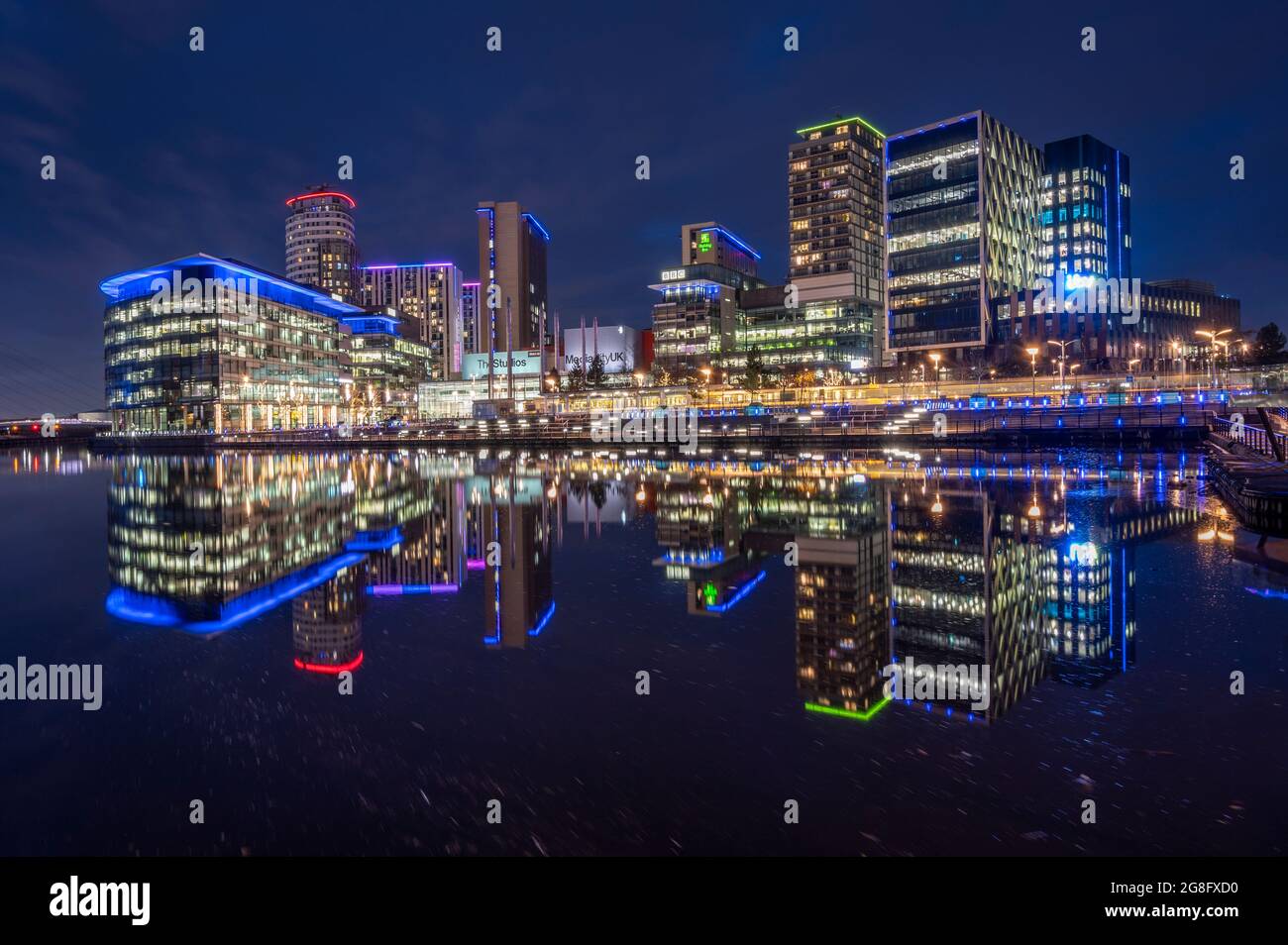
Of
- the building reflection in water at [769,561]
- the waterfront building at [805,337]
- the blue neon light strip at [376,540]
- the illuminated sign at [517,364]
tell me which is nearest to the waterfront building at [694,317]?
the waterfront building at [805,337]

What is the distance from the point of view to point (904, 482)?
30.7 m

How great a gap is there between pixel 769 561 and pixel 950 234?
490ft

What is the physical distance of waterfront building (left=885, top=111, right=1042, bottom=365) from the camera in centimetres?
14212

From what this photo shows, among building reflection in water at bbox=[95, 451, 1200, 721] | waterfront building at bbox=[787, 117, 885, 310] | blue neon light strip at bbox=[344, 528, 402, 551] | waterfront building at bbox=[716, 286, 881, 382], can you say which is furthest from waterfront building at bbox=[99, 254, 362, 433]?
blue neon light strip at bbox=[344, 528, 402, 551]

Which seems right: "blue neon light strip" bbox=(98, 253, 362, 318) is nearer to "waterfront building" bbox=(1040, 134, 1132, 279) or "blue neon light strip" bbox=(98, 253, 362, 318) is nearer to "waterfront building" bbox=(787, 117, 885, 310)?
"waterfront building" bbox=(787, 117, 885, 310)

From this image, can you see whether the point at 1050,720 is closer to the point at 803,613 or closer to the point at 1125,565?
the point at 803,613

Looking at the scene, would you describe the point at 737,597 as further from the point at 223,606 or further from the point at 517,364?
the point at 517,364

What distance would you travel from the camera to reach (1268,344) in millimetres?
139375

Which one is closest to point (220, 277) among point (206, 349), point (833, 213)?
point (206, 349)

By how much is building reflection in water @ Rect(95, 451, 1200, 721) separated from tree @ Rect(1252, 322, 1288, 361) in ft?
453

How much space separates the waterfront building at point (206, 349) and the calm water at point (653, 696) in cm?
12357

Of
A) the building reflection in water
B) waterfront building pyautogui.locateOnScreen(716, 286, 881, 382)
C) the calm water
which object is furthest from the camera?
waterfront building pyautogui.locateOnScreen(716, 286, 881, 382)
